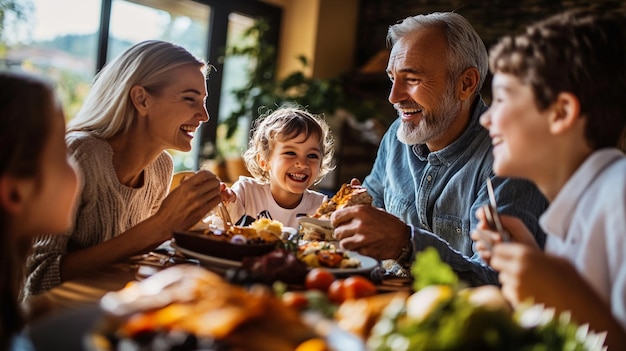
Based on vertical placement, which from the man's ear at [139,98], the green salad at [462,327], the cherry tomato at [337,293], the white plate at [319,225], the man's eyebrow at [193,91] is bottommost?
the white plate at [319,225]

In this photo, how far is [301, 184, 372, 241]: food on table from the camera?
190cm

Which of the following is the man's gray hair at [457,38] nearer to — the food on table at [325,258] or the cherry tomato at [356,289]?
the food on table at [325,258]

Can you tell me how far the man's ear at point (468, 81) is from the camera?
7.63 ft

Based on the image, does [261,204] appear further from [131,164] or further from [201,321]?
[201,321]

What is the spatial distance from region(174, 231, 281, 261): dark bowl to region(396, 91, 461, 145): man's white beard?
986 mm

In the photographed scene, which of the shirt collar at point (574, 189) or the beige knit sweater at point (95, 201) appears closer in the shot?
the shirt collar at point (574, 189)

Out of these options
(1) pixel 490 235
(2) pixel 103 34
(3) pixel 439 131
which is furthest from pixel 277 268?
(2) pixel 103 34

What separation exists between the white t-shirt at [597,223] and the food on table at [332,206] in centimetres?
84

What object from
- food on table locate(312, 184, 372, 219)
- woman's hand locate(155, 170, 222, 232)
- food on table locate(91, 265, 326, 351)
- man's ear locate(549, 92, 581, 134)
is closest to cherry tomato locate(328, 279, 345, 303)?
food on table locate(91, 265, 326, 351)

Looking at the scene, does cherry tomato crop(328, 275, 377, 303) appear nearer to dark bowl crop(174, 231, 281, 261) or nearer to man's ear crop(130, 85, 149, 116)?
dark bowl crop(174, 231, 281, 261)

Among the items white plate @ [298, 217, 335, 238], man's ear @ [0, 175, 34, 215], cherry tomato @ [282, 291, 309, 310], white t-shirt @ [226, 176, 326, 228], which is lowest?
white t-shirt @ [226, 176, 326, 228]

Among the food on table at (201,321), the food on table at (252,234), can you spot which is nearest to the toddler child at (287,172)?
the food on table at (252,234)

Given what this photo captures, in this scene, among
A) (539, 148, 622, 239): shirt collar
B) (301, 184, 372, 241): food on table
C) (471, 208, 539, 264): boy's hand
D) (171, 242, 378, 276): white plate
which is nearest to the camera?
(539, 148, 622, 239): shirt collar

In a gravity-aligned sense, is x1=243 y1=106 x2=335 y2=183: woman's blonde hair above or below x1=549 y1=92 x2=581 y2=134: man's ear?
below
